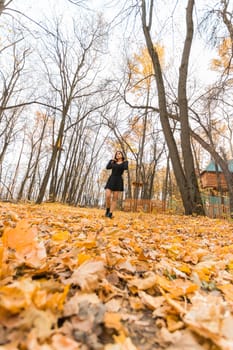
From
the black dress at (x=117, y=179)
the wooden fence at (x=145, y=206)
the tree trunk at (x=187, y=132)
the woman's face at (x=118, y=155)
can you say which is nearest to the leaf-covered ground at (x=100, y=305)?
the black dress at (x=117, y=179)

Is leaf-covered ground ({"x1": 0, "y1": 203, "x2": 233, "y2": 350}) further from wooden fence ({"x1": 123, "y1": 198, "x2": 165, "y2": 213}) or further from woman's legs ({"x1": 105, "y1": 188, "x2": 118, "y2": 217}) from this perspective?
wooden fence ({"x1": 123, "y1": 198, "x2": 165, "y2": 213})

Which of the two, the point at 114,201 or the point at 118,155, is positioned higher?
the point at 118,155

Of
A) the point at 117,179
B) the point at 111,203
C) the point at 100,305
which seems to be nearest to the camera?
the point at 100,305

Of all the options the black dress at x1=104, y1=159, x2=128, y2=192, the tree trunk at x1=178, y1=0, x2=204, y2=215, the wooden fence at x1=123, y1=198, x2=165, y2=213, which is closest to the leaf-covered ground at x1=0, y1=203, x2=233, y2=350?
the black dress at x1=104, y1=159, x2=128, y2=192

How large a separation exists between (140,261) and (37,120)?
24.9m

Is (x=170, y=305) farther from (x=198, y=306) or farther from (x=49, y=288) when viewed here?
(x=49, y=288)

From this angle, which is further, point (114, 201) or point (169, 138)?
point (169, 138)

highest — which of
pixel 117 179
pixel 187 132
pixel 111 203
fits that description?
pixel 187 132

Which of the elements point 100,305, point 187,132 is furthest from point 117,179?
point 100,305

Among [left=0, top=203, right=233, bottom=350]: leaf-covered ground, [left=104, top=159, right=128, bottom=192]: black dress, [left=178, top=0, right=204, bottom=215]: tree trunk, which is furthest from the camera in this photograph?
[left=178, top=0, right=204, bottom=215]: tree trunk

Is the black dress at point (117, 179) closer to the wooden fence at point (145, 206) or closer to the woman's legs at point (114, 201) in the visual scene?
the woman's legs at point (114, 201)

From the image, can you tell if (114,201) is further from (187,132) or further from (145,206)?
(145,206)

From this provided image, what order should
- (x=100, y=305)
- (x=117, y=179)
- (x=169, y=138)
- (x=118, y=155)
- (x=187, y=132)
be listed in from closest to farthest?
(x=100, y=305) → (x=117, y=179) → (x=118, y=155) → (x=187, y=132) → (x=169, y=138)

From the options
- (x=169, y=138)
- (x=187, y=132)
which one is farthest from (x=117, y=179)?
(x=187, y=132)
